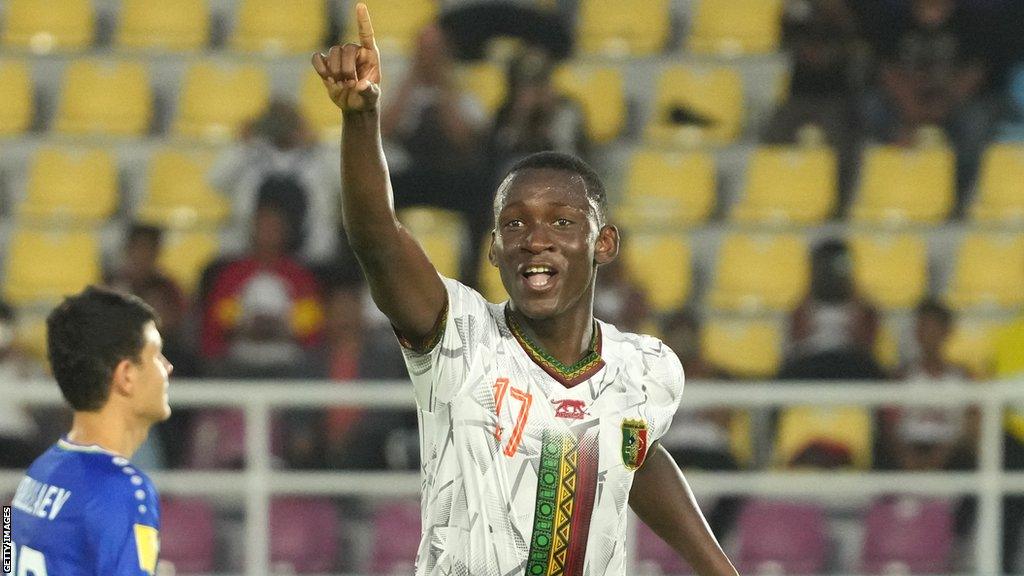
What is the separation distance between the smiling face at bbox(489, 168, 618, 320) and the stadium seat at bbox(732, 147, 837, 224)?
18.8 ft

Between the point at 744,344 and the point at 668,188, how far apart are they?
1130 mm

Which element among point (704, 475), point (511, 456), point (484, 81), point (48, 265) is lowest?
point (704, 475)

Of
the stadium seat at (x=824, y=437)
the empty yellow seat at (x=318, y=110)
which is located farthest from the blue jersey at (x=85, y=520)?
the empty yellow seat at (x=318, y=110)

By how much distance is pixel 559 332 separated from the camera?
358 centimetres

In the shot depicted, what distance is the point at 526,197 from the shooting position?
3.50 m

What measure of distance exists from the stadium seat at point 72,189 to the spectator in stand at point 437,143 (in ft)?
5.22

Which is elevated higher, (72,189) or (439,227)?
(72,189)

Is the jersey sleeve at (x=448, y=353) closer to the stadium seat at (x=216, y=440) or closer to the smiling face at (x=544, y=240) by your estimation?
the smiling face at (x=544, y=240)

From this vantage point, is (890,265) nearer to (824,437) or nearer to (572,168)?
(824,437)

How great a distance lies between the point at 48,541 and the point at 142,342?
48cm

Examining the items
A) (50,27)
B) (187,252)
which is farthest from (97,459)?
(50,27)

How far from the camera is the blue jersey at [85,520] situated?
10.9 ft

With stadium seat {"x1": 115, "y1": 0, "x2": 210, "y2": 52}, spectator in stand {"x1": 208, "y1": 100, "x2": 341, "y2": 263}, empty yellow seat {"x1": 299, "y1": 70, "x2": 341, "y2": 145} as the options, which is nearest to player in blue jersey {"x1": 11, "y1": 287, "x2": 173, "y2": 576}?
spectator in stand {"x1": 208, "y1": 100, "x2": 341, "y2": 263}

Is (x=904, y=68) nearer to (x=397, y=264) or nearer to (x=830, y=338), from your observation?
(x=830, y=338)
